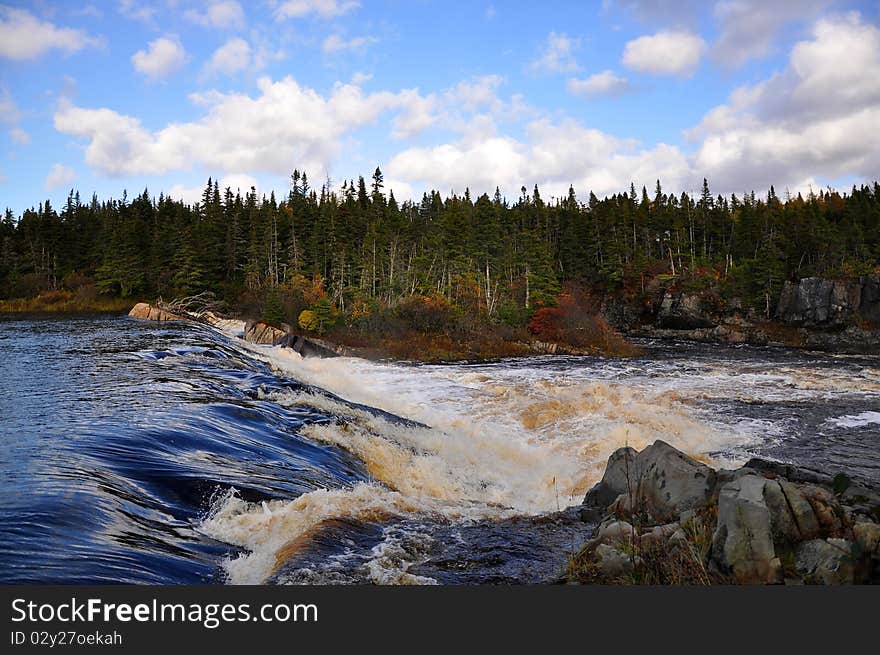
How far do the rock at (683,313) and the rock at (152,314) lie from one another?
50.4m

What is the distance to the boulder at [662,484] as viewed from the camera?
27.8ft

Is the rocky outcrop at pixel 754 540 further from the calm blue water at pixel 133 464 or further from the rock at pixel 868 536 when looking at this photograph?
the calm blue water at pixel 133 464

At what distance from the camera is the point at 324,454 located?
13070 millimetres

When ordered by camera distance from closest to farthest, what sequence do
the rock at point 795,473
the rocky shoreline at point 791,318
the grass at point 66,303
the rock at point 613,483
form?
the rock at point 795,473
the rock at point 613,483
the rocky shoreline at point 791,318
the grass at point 66,303

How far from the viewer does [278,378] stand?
22.2 m

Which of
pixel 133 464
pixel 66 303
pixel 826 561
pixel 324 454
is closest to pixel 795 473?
pixel 826 561

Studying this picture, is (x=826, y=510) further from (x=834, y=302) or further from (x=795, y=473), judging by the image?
(x=834, y=302)

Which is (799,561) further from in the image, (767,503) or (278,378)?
(278,378)

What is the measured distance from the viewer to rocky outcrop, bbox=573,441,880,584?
5926 millimetres

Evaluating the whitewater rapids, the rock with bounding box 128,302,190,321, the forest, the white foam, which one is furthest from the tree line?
the white foam

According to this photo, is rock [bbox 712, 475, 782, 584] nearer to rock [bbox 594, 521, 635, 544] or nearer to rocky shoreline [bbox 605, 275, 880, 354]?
rock [bbox 594, 521, 635, 544]

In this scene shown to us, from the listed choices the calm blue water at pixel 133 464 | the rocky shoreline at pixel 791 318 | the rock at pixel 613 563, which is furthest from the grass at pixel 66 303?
the rock at pixel 613 563

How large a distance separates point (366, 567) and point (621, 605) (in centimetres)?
383

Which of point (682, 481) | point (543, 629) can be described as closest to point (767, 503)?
point (682, 481)
